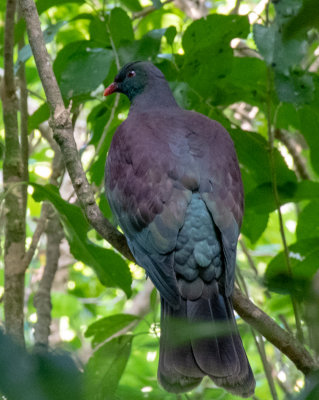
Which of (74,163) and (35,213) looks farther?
(35,213)

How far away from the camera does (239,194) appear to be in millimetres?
2490

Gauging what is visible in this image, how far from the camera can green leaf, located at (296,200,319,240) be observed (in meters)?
2.71

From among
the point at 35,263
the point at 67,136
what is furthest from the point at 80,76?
the point at 35,263

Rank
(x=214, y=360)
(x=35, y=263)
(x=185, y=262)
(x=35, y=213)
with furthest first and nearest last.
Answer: (x=35, y=263), (x=35, y=213), (x=185, y=262), (x=214, y=360)

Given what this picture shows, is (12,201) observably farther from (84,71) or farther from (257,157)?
(257,157)

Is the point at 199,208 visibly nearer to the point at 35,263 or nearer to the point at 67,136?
the point at 67,136

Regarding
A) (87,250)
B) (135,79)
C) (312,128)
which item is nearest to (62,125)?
(87,250)

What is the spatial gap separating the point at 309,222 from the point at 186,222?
0.72 meters

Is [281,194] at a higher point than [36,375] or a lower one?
lower

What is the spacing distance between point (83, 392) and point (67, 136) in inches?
71.0

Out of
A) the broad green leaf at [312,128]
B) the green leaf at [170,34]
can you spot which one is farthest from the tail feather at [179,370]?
the green leaf at [170,34]

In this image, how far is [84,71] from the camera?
247 cm

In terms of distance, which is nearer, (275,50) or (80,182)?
(275,50)

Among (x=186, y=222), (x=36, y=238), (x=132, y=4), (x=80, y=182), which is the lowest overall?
(x=36, y=238)
